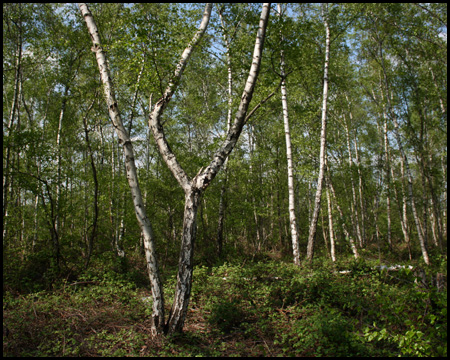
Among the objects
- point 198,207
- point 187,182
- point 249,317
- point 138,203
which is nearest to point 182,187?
point 187,182

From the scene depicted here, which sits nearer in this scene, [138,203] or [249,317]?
[138,203]

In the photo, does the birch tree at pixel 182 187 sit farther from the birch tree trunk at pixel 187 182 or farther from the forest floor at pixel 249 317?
the forest floor at pixel 249 317

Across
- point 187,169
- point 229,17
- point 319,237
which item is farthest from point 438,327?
point 319,237

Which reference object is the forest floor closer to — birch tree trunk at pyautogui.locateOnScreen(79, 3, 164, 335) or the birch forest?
the birch forest

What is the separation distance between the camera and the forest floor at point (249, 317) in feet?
12.1

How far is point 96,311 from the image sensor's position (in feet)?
17.6

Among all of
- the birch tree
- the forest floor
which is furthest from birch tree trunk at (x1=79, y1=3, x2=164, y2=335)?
the forest floor

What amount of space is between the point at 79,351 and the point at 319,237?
16.2 meters

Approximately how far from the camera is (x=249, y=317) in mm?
5188

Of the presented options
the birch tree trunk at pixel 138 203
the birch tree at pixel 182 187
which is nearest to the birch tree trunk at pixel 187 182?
the birch tree at pixel 182 187

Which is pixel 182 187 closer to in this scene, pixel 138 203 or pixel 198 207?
pixel 138 203

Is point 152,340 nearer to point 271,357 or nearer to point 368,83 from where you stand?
point 271,357

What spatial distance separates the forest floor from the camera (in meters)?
3.70

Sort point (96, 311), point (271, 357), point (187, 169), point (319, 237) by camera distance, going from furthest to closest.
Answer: point (319, 237), point (187, 169), point (96, 311), point (271, 357)
